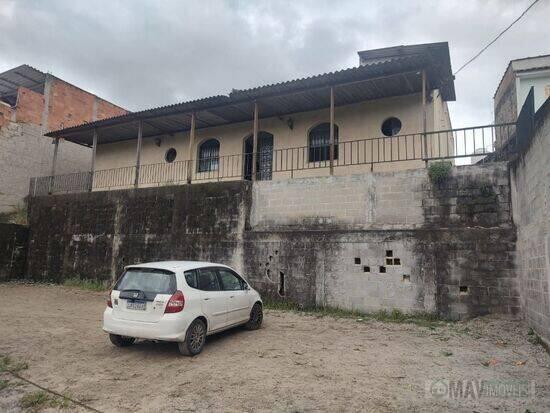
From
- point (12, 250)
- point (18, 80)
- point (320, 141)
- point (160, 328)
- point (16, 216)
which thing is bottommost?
point (160, 328)

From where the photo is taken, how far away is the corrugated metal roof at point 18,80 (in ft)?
57.7

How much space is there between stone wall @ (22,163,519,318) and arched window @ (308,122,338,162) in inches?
104

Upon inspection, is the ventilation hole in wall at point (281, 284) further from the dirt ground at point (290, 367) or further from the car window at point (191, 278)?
the car window at point (191, 278)

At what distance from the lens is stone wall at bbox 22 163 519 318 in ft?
26.2

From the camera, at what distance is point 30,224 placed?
15.6 m

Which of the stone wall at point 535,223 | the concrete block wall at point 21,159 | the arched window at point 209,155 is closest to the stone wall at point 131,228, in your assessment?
the concrete block wall at point 21,159

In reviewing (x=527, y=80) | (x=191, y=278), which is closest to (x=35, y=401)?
(x=191, y=278)

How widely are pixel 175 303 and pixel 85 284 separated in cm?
928

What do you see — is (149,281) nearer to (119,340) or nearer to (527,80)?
(119,340)

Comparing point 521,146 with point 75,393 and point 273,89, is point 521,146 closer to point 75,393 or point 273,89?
point 273,89

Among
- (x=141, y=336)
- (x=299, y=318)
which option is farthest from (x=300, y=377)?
(x=299, y=318)

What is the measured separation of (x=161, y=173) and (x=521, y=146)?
12.6m

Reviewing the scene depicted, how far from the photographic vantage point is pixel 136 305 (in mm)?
5547

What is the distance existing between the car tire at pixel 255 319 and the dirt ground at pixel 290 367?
0.23 meters
